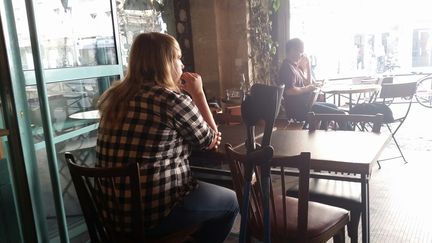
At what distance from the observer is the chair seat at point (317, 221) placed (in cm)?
151

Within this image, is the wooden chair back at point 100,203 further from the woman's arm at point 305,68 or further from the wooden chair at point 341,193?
the woman's arm at point 305,68

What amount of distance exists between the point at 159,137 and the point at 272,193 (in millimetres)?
489

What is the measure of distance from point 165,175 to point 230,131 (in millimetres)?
847

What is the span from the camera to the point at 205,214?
5.00 feet

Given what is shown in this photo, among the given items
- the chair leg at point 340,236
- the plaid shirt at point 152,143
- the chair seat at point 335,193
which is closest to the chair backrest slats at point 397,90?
the chair seat at point 335,193

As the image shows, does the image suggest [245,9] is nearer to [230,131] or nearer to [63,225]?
[230,131]

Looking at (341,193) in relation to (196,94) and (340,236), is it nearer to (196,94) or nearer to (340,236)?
(340,236)

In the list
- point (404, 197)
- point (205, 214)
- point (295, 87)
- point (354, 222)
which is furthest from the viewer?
point (295, 87)

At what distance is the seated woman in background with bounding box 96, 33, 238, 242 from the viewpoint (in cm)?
141

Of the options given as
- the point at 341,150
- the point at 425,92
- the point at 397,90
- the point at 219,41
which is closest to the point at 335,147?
the point at 341,150

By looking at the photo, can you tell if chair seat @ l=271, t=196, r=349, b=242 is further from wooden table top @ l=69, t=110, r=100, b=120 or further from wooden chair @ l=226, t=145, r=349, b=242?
wooden table top @ l=69, t=110, r=100, b=120

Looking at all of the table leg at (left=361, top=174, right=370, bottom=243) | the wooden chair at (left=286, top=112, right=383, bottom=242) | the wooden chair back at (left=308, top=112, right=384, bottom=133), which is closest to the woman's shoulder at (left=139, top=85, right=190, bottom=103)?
the table leg at (left=361, top=174, right=370, bottom=243)

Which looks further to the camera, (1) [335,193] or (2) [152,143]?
(1) [335,193]

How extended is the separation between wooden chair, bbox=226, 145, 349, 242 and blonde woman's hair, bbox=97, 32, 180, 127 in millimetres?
403
